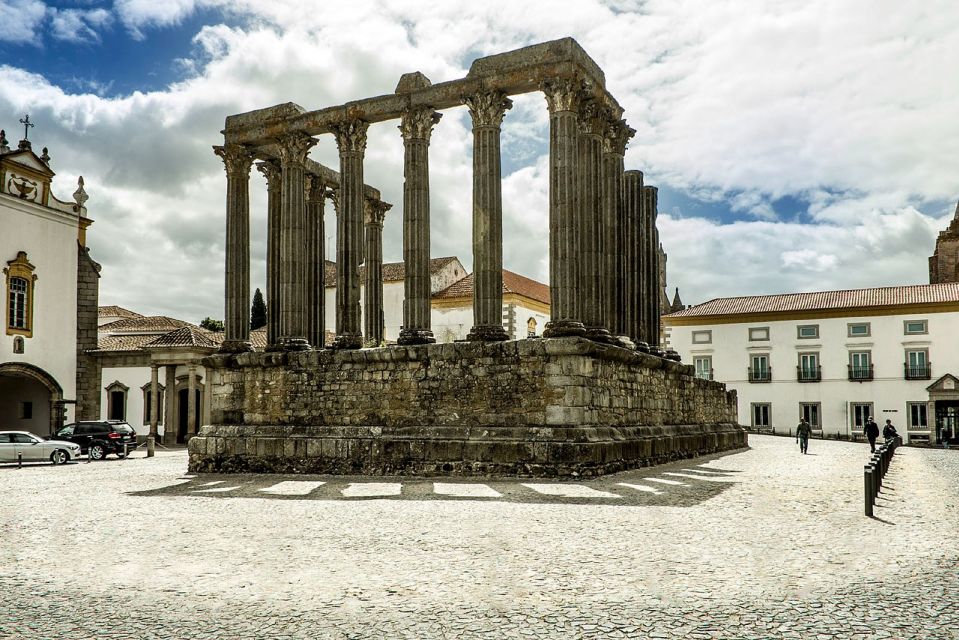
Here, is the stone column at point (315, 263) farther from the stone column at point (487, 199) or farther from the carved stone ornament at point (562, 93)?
the carved stone ornament at point (562, 93)

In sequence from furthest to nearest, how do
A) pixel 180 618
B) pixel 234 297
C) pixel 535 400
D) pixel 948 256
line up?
1. pixel 948 256
2. pixel 234 297
3. pixel 535 400
4. pixel 180 618

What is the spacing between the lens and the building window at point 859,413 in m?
46.6

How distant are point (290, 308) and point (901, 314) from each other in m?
37.9

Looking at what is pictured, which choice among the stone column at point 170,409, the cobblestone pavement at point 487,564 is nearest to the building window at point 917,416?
the cobblestone pavement at point 487,564

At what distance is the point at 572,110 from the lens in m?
17.4

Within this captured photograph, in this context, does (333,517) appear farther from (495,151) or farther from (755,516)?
(495,151)

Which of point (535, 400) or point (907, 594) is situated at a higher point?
point (535, 400)

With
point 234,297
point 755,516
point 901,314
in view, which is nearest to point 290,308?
point 234,297

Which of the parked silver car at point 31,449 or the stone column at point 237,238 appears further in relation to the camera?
the parked silver car at point 31,449

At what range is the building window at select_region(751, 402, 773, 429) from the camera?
4903cm

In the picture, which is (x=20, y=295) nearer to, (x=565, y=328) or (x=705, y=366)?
(x=565, y=328)

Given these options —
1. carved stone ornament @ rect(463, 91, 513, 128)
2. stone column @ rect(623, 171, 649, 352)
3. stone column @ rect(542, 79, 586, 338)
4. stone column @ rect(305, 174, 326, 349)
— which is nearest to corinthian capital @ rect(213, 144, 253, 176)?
stone column @ rect(305, 174, 326, 349)

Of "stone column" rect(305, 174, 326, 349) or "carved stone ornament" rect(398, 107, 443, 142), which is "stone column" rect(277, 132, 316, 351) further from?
"carved stone ornament" rect(398, 107, 443, 142)

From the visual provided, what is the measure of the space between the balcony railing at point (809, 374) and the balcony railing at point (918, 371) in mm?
4383
